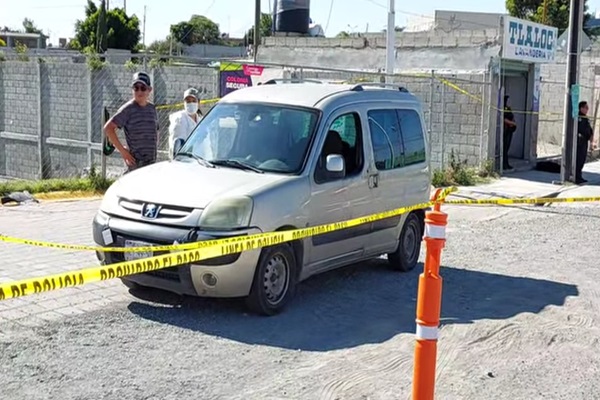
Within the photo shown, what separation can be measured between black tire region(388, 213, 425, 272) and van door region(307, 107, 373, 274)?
32.6 inches

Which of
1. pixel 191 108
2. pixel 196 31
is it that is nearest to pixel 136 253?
pixel 191 108

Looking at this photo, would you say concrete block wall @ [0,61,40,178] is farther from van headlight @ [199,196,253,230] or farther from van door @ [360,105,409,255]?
van headlight @ [199,196,253,230]

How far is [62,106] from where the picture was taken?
19.7m

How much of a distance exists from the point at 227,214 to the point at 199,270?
18.9 inches

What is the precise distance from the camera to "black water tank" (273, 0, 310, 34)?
2403cm

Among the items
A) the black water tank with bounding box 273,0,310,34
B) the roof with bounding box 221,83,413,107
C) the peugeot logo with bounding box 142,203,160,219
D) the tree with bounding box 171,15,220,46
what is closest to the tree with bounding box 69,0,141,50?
the tree with bounding box 171,15,220,46

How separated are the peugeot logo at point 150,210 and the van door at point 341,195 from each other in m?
1.35

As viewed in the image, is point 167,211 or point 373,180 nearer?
point 167,211

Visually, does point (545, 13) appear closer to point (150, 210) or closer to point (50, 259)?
point (50, 259)

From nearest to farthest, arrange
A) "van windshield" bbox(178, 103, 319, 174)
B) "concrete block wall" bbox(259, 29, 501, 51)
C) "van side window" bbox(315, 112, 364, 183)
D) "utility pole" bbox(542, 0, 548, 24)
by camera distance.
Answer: "van windshield" bbox(178, 103, 319, 174)
"van side window" bbox(315, 112, 364, 183)
"concrete block wall" bbox(259, 29, 501, 51)
"utility pole" bbox(542, 0, 548, 24)

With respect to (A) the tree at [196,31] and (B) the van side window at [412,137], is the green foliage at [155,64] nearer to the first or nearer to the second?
(B) the van side window at [412,137]

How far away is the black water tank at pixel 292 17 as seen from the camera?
78.8 feet

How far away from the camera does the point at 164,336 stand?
591 centimetres

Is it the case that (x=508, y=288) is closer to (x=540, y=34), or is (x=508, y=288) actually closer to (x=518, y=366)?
(x=518, y=366)
